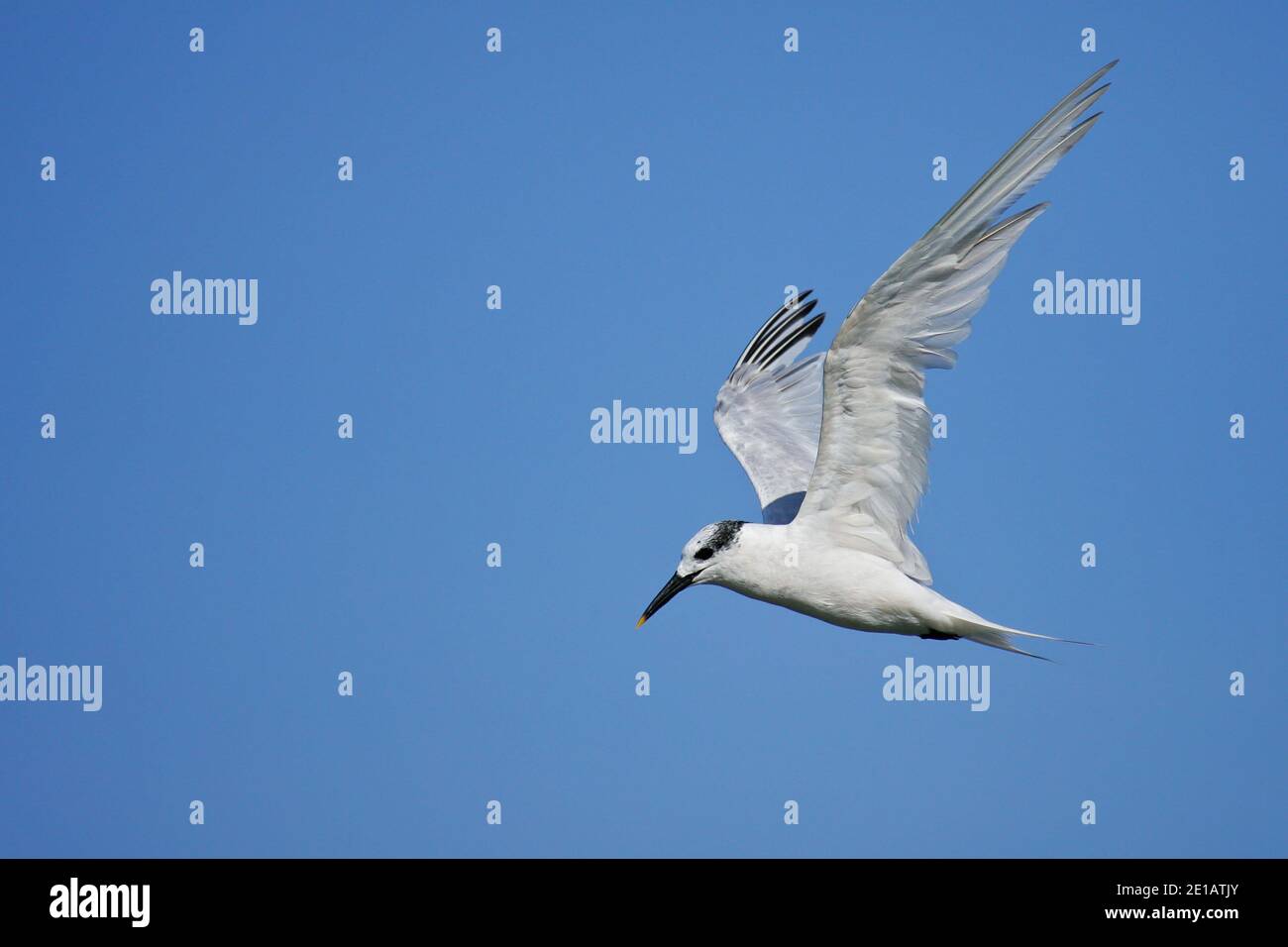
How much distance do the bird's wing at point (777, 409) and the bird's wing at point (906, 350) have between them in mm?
1487

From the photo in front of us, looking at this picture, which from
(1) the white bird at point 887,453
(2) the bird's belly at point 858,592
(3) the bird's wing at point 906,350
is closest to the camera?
(3) the bird's wing at point 906,350

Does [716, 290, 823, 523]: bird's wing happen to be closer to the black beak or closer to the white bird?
the white bird

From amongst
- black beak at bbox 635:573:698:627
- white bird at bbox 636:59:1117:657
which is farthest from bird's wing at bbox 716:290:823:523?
black beak at bbox 635:573:698:627

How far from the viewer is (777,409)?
1210cm

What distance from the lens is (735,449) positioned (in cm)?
1166

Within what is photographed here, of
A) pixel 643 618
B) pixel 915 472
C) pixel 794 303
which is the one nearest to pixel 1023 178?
pixel 915 472

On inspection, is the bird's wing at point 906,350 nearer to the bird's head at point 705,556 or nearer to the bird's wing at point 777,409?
the bird's head at point 705,556

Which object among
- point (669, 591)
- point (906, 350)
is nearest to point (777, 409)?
point (669, 591)

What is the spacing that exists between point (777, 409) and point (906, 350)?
3.58 metres

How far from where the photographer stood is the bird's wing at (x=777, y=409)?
1130cm

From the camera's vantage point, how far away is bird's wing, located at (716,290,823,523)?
37.1ft

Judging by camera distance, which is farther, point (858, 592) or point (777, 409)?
point (777, 409)

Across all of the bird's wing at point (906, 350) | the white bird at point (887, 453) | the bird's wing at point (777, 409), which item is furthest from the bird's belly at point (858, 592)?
the bird's wing at point (777, 409)

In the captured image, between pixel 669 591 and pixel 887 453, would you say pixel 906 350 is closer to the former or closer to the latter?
pixel 887 453
